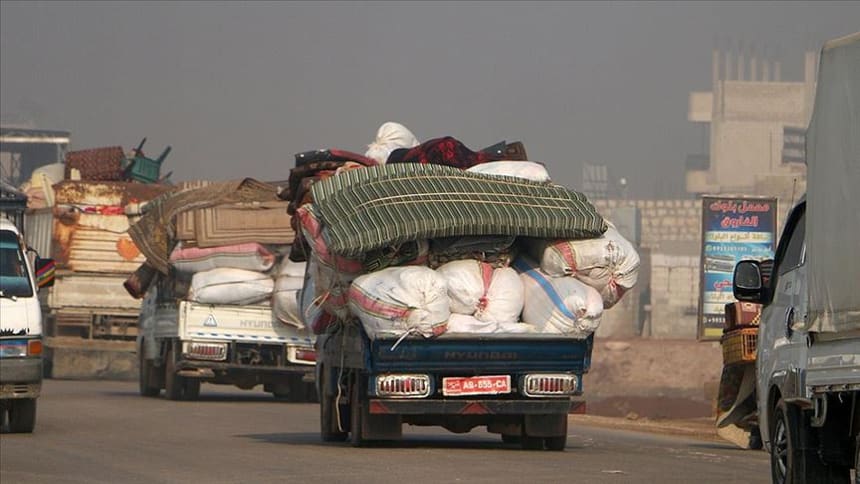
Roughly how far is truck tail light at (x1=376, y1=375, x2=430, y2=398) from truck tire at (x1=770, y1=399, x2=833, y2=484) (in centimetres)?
505

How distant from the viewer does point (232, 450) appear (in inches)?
618

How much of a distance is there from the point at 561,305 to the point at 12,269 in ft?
20.8

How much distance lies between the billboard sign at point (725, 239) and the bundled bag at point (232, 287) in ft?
41.2

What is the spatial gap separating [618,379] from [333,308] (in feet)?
168

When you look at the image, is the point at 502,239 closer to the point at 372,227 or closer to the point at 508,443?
the point at 372,227

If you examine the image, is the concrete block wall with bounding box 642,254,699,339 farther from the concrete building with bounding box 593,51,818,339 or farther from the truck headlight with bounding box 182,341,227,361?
the truck headlight with bounding box 182,341,227,361

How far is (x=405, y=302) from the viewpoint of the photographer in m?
14.5

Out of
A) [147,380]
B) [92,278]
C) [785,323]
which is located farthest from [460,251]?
[92,278]

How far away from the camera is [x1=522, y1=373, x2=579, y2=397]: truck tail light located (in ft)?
49.4

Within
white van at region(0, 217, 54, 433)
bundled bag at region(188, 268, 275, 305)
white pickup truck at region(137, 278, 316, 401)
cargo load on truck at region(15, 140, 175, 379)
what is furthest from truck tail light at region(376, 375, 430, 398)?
cargo load on truck at region(15, 140, 175, 379)

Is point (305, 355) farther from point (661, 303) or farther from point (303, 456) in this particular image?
point (661, 303)

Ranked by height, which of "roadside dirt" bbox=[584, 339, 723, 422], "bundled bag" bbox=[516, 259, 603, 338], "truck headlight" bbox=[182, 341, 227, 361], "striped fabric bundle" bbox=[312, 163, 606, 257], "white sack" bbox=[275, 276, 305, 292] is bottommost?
"roadside dirt" bbox=[584, 339, 723, 422]

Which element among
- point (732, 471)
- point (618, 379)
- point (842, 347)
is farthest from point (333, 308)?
point (618, 379)

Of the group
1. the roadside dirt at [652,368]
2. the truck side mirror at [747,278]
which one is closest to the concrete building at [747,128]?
the roadside dirt at [652,368]
